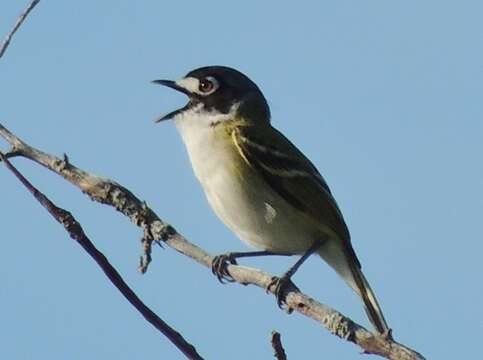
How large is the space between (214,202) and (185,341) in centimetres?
432

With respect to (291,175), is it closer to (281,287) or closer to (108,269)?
(281,287)

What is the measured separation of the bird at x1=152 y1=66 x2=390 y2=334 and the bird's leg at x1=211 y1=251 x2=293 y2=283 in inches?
0.4

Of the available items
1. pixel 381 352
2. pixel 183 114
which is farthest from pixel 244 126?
pixel 381 352

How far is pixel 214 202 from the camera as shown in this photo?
25.0 feet

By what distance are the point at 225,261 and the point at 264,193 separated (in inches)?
41.8

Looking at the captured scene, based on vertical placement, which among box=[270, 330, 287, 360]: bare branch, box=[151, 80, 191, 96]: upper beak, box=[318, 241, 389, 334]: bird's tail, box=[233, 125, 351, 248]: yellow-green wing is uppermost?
box=[151, 80, 191, 96]: upper beak

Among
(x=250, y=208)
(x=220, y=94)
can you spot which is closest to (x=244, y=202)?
(x=250, y=208)

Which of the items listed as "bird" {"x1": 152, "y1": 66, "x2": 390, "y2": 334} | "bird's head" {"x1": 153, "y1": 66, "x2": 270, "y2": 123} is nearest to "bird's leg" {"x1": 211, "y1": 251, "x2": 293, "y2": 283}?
"bird" {"x1": 152, "y1": 66, "x2": 390, "y2": 334}

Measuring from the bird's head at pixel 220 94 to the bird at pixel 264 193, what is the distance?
0.06ft

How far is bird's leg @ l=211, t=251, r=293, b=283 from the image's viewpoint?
6.17m

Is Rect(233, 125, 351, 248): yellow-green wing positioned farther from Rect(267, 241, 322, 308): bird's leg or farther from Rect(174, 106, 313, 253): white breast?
Rect(267, 241, 322, 308): bird's leg

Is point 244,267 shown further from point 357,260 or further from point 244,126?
point 244,126

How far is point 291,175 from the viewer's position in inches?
311

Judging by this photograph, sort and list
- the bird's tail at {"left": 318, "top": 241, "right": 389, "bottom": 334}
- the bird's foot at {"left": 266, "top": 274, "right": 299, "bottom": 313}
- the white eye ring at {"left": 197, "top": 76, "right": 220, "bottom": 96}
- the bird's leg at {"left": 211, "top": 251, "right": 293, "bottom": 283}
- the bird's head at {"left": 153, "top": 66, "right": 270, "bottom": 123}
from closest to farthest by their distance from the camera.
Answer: the bird's foot at {"left": 266, "top": 274, "right": 299, "bottom": 313}, the bird's leg at {"left": 211, "top": 251, "right": 293, "bottom": 283}, the bird's tail at {"left": 318, "top": 241, "right": 389, "bottom": 334}, the bird's head at {"left": 153, "top": 66, "right": 270, "bottom": 123}, the white eye ring at {"left": 197, "top": 76, "right": 220, "bottom": 96}
